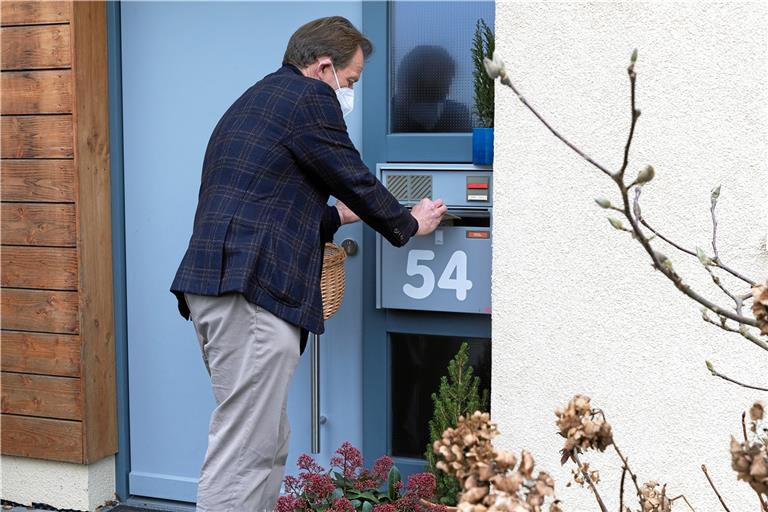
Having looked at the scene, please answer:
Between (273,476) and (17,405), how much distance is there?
1405 millimetres

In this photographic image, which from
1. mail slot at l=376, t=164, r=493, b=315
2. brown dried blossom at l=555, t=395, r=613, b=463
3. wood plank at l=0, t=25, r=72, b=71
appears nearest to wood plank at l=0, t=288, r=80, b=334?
wood plank at l=0, t=25, r=72, b=71

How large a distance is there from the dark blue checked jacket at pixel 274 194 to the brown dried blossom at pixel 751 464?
6.60ft

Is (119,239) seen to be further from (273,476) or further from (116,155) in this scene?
(273,476)

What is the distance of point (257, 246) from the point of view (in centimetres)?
280

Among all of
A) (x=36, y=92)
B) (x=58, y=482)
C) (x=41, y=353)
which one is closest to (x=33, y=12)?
(x=36, y=92)

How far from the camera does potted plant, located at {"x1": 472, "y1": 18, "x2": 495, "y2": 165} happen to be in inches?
131

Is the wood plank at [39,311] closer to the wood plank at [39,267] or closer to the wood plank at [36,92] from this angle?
the wood plank at [39,267]

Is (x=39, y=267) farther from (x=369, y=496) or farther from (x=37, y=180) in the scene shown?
(x=369, y=496)

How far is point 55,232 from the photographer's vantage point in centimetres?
379

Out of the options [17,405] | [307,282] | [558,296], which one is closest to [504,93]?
[558,296]

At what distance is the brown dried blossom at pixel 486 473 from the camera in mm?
939

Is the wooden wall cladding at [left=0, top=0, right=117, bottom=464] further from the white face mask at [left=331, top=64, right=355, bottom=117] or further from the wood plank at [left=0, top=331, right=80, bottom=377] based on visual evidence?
the white face mask at [left=331, top=64, right=355, bottom=117]

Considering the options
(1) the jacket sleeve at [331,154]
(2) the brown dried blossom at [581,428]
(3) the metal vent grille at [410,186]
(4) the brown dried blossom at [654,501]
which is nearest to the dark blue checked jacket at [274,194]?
(1) the jacket sleeve at [331,154]

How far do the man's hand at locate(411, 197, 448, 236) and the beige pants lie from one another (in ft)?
1.80
